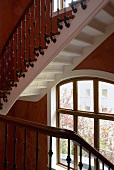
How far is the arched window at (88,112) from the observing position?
4.01 metres

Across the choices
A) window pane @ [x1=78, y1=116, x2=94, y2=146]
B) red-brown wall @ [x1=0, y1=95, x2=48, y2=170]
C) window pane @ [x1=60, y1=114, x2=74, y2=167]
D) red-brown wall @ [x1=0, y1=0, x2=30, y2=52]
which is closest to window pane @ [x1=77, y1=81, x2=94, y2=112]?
window pane @ [x1=78, y1=116, x2=94, y2=146]

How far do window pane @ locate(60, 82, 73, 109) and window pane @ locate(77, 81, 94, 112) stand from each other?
217 mm

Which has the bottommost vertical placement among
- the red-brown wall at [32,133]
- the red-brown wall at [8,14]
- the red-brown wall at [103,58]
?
the red-brown wall at [32,133]

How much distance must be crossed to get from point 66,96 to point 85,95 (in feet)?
1.73

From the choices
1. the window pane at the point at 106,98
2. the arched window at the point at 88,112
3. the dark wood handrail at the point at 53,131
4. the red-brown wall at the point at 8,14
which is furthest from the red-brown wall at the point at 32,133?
the dark wood handrail at the point at 53,131

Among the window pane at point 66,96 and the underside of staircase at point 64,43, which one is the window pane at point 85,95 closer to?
the window pane at point 66,96

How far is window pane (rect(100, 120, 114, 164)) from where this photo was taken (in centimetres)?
394

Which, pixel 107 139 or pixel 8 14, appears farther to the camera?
pixel 8 14

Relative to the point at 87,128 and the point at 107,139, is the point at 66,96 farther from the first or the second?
the point at 107,139

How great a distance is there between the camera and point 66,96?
4.81m

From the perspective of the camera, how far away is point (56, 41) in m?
3.20

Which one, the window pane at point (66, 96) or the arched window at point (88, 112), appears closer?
the arched window at point (88, 112)

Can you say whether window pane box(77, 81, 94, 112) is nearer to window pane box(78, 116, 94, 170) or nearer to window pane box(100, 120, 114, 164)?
window pane box(78, 116, 94, 170)

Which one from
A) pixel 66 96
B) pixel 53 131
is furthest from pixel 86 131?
pixel 53 131
